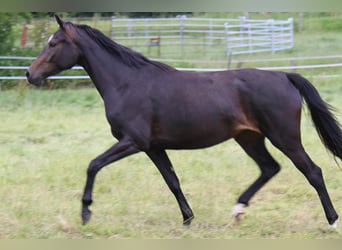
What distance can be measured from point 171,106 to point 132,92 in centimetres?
35

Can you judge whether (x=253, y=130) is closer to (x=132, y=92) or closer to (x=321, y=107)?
(x=321, y=107)

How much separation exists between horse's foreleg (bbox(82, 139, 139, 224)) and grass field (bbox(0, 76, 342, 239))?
0.19 meters

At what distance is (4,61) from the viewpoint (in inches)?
508

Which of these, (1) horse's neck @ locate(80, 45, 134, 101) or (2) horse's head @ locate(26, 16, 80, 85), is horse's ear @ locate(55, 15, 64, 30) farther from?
(1) horse's neck @ locate(80, 45, 134, 101)

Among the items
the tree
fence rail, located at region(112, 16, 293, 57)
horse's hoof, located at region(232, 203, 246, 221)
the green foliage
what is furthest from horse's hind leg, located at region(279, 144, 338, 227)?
fence rail, located at region(112, 16, 293, 57)

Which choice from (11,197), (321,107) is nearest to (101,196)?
(11,197)

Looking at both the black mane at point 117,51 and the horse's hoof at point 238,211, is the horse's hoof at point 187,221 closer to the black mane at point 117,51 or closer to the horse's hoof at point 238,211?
the horse's hoof at point 238,211

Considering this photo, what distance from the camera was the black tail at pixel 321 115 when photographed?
16.5 ft

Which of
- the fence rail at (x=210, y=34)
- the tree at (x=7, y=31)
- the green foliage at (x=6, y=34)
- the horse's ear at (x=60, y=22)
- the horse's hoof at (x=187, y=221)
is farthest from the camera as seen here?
the fence rail at (x=210, y=34)

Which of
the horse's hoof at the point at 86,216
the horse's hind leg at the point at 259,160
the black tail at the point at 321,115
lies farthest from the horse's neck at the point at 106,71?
the black tail at the point at 321,115

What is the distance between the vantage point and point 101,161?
4.78 m

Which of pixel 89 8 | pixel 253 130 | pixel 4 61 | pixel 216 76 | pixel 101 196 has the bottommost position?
pixel 4 61

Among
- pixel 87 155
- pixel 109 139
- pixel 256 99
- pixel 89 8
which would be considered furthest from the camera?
pixel 109 139

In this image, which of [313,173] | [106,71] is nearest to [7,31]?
[106,71]
